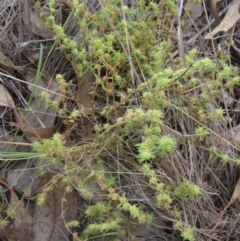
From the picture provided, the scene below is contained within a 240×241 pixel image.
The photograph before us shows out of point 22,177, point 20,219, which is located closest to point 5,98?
point 22,177

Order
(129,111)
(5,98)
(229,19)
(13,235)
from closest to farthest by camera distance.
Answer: (129,111)
(13,235)
(5,98)
(229,19)

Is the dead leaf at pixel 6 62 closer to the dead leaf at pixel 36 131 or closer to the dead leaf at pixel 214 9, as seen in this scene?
the dead leaf at pixel 36 131

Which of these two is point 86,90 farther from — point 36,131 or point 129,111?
point 129,111

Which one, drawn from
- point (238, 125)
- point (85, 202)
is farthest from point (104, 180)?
point (238, 125)

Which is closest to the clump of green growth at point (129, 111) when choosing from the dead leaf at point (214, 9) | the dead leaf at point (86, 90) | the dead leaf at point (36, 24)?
the dead leaf at point (86, 90)

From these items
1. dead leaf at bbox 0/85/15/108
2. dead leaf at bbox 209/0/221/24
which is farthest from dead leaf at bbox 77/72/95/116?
dead leaf at bbox 209/0/221/24

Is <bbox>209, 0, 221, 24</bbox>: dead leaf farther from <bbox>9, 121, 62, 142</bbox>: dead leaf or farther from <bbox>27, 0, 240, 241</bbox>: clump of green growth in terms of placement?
<bbox>9, 121, 62, 142</bbox>: dead leaf
